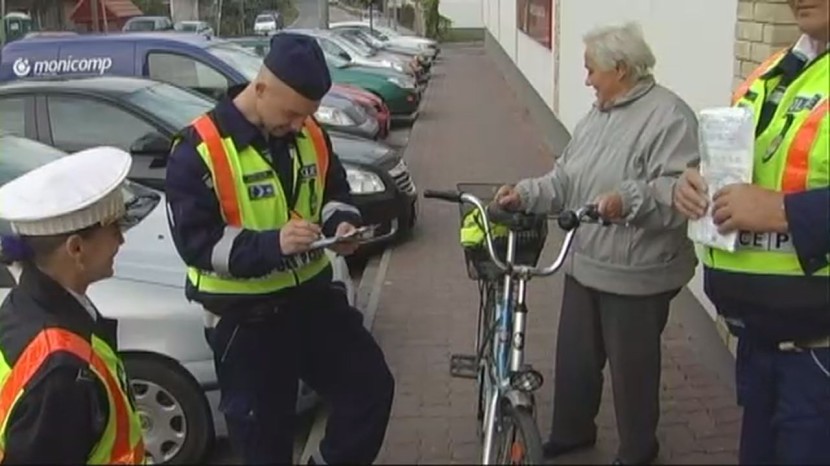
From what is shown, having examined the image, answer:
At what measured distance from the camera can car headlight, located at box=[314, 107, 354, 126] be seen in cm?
1315

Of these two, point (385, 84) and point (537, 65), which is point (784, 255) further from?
point (385, 84)

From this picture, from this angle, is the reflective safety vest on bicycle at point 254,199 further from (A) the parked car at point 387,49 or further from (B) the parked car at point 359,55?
(A) the parked car at point 387,49

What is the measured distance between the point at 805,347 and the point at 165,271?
3.00 m

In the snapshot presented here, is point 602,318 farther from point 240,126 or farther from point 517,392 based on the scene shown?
point 240,126

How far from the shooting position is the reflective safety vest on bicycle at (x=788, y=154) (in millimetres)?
2594

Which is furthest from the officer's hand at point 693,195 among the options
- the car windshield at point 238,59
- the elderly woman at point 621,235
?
the car windshield at point 238,59

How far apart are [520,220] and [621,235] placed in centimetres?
40

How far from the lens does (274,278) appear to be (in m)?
3.45

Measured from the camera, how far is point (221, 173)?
10.8ft

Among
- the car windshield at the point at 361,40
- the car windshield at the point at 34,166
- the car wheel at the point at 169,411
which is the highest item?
the car windshield at the point at 34,166

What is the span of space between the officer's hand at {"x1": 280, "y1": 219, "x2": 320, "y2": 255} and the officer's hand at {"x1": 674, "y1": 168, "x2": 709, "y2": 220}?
103cm

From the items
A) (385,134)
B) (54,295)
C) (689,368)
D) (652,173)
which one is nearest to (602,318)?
(652,173)

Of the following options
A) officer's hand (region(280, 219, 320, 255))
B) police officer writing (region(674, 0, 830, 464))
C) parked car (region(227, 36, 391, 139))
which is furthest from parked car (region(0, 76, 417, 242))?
parked car (region(227, 36, 391, 139))

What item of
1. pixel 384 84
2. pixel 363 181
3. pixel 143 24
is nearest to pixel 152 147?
pixel 363 181
